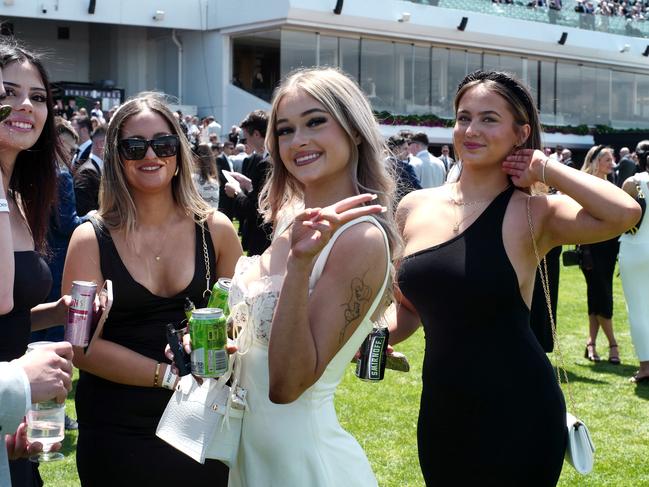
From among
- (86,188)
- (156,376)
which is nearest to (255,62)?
(86,188)

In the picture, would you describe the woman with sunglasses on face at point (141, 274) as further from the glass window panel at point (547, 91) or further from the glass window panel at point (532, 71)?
the glass window panel at point (547, 91)

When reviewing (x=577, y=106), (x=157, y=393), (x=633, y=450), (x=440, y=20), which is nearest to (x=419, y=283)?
(x=157, y=393)

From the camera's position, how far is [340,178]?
8.29 ft

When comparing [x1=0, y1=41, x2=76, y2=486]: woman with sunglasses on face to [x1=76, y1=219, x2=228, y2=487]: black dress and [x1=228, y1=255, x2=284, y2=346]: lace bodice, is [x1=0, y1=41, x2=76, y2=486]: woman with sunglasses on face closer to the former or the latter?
[x1=76, y1=219, x2=228, y2=487]: black dress

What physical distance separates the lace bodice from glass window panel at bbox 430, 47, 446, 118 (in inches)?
1334

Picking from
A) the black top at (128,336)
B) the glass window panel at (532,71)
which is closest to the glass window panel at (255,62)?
the glass window panel at (532,71)

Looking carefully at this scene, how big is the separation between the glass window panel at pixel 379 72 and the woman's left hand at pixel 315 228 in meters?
31.4

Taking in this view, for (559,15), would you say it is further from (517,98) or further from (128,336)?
(128,336)

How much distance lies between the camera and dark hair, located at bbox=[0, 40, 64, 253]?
3092 millimetres

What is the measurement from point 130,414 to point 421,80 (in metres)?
33.4

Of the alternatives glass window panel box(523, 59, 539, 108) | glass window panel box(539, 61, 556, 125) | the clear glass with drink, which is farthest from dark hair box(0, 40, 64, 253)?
glass window panel box(539, 61, 556, 125)

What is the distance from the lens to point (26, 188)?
10.3 ft

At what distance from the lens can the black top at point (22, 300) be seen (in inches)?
107

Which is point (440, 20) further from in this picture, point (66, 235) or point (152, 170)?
point (152, 170)
